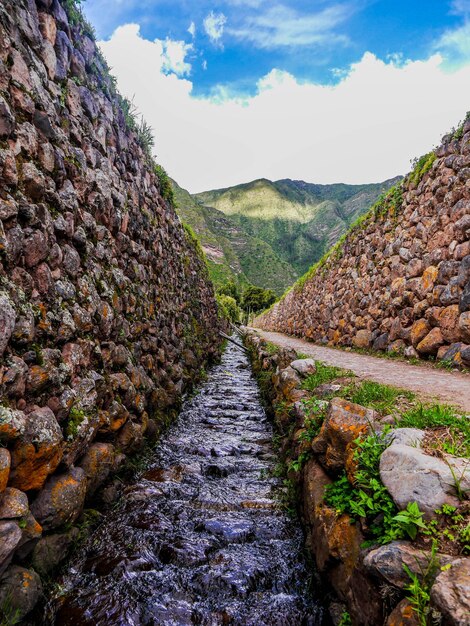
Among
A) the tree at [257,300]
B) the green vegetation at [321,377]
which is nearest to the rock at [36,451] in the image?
the green vegetation at [321,377]

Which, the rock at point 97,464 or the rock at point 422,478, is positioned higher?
the rock at point 422,478

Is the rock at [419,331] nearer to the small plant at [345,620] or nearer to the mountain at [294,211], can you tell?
the small plant at [345,620]

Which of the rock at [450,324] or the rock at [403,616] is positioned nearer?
the rock at [403,616]

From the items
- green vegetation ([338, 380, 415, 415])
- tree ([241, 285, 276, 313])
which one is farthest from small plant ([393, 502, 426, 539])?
tree ([241, 285, 276, 313])

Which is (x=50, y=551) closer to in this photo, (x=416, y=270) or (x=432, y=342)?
(x=432, y=342)

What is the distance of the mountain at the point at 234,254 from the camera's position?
73688mm

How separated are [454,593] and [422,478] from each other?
0.63m

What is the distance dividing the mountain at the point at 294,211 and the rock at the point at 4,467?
8667 centimetres

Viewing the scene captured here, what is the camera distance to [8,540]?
2158mm

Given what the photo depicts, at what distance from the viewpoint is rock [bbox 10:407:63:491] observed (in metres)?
2.53

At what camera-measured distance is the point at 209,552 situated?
3.15 meters

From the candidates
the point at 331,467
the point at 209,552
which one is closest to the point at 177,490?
the point at 209,552

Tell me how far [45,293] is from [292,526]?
3525 millimetres

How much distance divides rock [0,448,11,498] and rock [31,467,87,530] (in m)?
0.50
